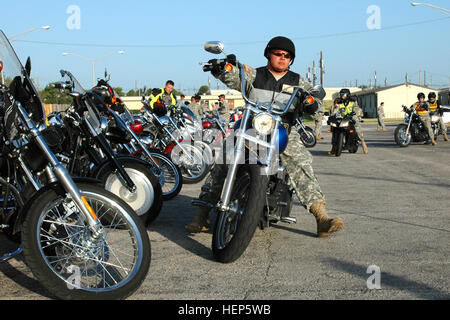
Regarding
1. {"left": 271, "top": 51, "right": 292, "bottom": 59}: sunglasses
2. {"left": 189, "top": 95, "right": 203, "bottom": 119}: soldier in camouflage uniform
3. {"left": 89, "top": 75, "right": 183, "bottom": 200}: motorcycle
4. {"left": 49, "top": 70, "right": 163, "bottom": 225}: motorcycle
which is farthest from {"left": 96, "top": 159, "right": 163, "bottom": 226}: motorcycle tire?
{"left": 189, "top": 95, "right": 203, "bottom": 119}: soldier in camouflage uniform

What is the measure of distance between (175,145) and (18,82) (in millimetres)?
5352

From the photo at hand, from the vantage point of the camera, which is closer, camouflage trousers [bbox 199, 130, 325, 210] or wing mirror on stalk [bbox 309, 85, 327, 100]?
wing mirror on stalk [bbox 309, 85, 327, 100]

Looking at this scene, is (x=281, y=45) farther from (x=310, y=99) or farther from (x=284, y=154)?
(x=284, y=154)

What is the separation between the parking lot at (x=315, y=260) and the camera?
3598 mm

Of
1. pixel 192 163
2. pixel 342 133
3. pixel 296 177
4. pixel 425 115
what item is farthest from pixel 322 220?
pixel 425 115

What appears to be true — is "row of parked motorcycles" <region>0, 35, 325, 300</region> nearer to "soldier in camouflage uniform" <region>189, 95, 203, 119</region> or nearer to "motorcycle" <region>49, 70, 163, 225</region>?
"motorcycle" <region>49, 70, 163, 225</region>

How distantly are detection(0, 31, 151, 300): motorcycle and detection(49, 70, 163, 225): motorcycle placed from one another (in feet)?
4.42

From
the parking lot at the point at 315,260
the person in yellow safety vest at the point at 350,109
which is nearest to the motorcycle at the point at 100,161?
the parking lot at the point at 315,260

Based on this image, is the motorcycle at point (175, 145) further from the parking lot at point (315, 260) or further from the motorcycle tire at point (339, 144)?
the motorcycle tire at point (339, 144)

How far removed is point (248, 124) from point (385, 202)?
332 centimetres

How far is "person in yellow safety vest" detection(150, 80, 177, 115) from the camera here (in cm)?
940

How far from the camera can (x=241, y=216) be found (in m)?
4.03
